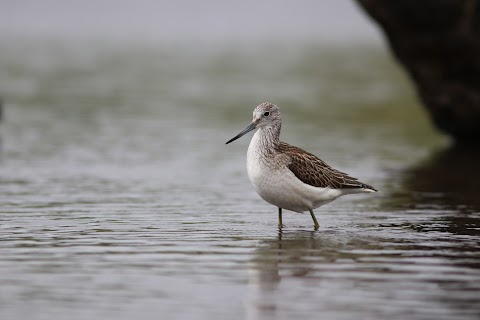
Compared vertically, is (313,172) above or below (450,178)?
below

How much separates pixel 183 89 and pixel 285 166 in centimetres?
2228

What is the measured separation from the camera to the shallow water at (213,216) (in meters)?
9.29

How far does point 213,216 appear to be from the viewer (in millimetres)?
13906

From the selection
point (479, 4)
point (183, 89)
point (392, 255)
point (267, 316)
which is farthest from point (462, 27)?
point (183, 89)

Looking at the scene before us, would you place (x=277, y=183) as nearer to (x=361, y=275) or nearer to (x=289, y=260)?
(x=289, y=260)

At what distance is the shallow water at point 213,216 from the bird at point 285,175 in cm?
42

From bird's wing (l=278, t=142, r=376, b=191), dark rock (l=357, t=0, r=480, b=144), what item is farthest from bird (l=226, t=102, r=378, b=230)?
dark rock (l=357, t=0, r=480, b=144)

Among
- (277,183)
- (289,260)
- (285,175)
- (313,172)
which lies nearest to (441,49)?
(313,172)

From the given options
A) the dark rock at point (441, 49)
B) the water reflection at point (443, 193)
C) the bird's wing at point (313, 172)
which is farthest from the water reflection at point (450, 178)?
the bird's wing at point (313, 172)

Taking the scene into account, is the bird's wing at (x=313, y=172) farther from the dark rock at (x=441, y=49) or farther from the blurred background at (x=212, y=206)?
the dark rock at (x=441, y=49)

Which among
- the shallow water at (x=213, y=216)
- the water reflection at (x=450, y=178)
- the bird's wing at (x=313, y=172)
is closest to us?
the shallow water at (x=213, y=216)

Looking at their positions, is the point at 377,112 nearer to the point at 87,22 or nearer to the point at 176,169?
the point at 176,169

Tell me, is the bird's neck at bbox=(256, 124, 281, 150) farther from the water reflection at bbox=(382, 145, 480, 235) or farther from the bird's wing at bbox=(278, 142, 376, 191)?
the water reflection at bbox=(382, 145, 480, 235)

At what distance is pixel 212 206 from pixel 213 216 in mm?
974
